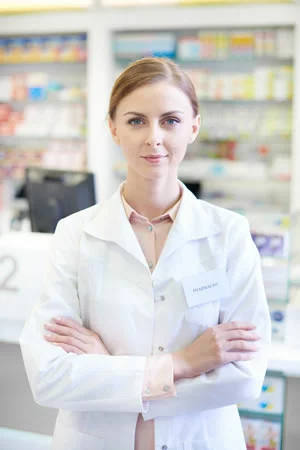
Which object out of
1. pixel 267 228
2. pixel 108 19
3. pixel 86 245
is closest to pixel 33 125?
pixel 108 19

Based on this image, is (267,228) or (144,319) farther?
(267,228)

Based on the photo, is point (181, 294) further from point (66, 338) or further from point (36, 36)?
point (36, 36)

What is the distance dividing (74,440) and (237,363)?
0.42 metres

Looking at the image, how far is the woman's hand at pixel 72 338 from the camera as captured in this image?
1247 millimetres

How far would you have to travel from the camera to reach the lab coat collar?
1.27 metres

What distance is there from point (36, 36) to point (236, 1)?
1879 mm

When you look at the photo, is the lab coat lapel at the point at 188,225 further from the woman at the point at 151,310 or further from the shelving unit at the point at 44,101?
the shelving unit at the point at 44,101

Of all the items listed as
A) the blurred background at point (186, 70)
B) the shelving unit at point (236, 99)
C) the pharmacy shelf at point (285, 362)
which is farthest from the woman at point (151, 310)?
the shelving unit at point (236, 99)

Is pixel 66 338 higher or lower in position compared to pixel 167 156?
lower

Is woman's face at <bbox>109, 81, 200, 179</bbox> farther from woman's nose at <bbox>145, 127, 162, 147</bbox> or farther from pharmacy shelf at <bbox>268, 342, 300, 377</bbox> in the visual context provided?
pharmacy shelf at <bbox>268, 342, 300, 377</bbox>

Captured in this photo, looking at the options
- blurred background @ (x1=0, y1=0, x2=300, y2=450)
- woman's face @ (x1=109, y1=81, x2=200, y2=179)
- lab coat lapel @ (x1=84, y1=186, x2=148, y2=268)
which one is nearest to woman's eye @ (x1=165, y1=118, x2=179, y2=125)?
woman's face @ (x1=109, y1=81, x2=200, y2=179)

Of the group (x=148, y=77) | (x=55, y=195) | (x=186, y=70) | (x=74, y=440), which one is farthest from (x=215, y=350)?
(x=186, y=70)

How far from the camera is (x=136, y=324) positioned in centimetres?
125

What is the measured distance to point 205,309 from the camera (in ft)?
4.13
